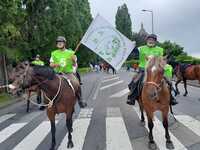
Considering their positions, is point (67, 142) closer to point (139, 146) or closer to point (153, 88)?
point (139, 146)

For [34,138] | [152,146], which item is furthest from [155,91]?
[34,138]

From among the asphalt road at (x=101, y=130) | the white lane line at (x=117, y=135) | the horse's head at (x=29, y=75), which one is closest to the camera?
the horse's head at (x=29, y=75)

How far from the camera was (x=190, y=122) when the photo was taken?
1202 centimetres

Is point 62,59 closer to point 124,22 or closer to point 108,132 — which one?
point 108,132

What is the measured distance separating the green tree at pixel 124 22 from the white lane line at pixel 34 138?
357ft

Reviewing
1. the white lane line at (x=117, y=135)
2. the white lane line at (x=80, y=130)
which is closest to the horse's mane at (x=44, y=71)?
the white lane line at (x=80, y=130)

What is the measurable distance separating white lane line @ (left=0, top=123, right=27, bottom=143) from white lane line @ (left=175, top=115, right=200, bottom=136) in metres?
4.91

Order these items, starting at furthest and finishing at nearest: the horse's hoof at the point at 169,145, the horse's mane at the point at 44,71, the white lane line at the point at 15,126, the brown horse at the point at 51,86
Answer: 1. the white lane line at the point at 15,126
2. the horse's mane at the point at 44,71
3. the horse's hoof at the point at 169,145
4. the brown horse at the point at 51,86

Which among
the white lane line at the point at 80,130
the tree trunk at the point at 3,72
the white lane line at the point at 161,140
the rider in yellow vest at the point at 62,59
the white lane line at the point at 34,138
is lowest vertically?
the white lane line at the point at 34,138

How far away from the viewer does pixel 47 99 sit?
9273 mm

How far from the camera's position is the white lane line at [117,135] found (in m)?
9.15

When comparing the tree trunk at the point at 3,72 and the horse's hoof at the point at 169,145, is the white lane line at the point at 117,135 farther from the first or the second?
the tree trunk at the point at 3,72

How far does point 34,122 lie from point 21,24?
48.3ft

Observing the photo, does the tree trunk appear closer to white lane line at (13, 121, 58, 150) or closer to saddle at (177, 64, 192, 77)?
saddle at (177, 64, 192, 77)
